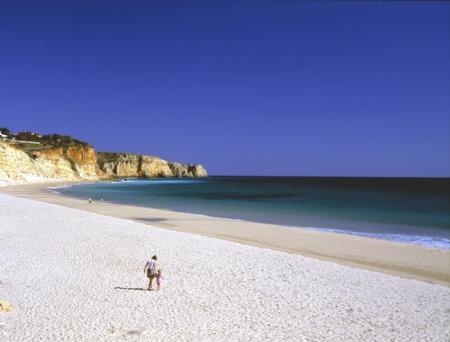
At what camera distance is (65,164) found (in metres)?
99.8

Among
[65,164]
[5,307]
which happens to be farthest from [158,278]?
[65,164]

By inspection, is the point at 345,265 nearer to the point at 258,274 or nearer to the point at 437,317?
the point at 258,274

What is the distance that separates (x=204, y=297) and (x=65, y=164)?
98.0 metres

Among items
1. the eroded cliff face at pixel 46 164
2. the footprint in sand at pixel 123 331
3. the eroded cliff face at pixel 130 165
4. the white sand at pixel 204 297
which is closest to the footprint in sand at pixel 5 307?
the white sand at pixel 204 297

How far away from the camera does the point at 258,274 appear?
42.0ft

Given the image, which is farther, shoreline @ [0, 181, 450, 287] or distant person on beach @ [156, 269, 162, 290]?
shoreline @ [0, 181, 450, 287]

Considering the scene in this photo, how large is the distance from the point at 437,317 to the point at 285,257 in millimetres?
6450

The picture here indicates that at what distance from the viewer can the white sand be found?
8320 mm

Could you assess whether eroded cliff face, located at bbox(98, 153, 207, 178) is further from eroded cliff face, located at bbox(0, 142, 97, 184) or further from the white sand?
the white sand

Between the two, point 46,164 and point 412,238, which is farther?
point 46,164

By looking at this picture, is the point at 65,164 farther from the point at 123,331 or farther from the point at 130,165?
the point at 123,331

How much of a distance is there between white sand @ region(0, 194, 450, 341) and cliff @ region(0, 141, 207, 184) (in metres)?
62.4

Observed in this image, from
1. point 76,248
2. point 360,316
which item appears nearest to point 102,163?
point 76,248

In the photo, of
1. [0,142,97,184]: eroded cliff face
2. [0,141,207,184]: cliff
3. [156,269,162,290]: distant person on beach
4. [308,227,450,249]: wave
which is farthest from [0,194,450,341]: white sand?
[0,141,207,184]: cliff
